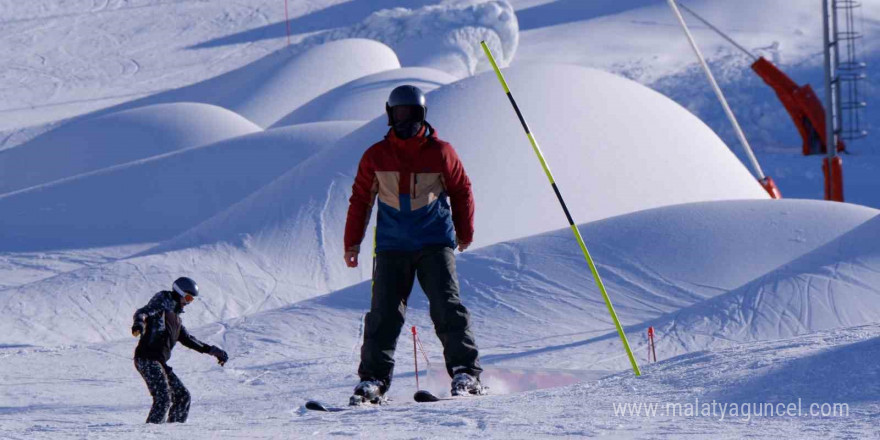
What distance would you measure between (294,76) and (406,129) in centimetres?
2260

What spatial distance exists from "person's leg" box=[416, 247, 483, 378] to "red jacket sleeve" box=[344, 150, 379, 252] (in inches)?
9.8

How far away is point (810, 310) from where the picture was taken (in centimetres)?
849

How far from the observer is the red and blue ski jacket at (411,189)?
4.58m

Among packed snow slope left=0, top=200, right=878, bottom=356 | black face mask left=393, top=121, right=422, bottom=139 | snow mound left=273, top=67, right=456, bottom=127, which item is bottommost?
black face mask left=393, top=121, right=422, bottom=139

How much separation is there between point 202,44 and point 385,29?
1111cm

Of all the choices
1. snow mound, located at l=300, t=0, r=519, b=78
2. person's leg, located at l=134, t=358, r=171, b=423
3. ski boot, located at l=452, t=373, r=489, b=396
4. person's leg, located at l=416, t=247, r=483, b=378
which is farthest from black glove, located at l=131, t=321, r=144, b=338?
snow mound, located at l=300, t=0, r=519, b=78

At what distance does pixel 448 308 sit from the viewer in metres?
4.66

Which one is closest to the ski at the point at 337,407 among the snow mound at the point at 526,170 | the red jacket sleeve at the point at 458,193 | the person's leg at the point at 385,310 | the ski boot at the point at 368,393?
the ski boot at the point at 368,393

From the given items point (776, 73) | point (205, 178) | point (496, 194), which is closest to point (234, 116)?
point (205, 178)

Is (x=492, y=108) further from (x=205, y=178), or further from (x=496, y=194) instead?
(x=205, y=178)

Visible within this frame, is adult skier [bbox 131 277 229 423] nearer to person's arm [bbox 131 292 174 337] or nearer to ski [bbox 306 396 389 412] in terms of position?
person's arm [bbox 131 292 174 337]

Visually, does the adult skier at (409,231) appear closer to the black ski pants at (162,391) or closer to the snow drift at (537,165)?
the black ski pants at (162,391)

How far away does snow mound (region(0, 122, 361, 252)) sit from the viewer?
15.1 m

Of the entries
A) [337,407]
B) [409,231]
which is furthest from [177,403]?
[409,231]
